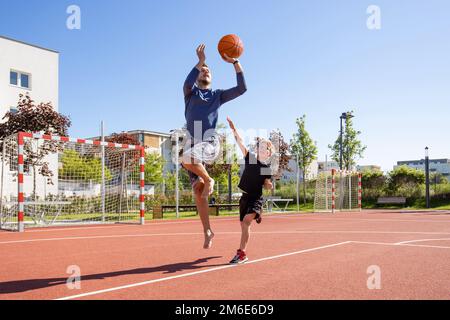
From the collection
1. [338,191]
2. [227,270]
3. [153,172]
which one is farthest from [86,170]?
[153,172]

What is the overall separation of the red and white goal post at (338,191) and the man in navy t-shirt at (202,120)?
885 inches

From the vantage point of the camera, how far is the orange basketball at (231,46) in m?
6.20

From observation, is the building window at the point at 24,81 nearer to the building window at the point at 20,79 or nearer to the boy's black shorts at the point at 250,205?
the building window at the point at 20,79

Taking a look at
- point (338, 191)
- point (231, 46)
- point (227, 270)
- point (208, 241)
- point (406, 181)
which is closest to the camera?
point (227, 270)

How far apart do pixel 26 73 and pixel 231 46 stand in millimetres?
25864

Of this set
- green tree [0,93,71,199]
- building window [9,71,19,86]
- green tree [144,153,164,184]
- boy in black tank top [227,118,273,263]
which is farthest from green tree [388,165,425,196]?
boy in black tank top [227,118,273,263]

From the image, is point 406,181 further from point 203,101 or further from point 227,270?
point 227,270

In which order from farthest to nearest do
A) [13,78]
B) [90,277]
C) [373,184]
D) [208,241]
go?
[373,184]
[13,78]
[208,241]
[90,277]

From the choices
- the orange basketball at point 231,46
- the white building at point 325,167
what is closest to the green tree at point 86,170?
the orange basketball at point 231,46

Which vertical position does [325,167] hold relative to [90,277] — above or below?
above

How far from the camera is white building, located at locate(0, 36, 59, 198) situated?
89.0ft

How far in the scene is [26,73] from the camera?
28.5m

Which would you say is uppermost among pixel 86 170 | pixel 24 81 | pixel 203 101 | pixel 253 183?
pixel 24 81

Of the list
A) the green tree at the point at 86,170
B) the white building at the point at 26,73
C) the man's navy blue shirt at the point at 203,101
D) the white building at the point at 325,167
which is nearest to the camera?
the man's navy blue shirt at the point at 203,101
